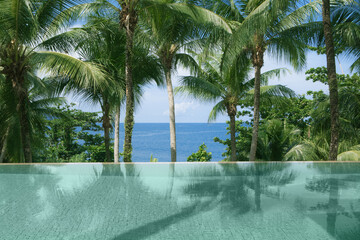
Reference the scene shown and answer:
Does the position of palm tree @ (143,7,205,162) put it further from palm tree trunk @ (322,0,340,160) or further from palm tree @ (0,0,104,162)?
palm tree trunk @ (322,0,340,160)

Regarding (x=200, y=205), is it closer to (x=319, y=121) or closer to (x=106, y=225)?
(x=106, y=225)

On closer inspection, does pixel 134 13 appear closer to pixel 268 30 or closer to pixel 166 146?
pixel 268 30

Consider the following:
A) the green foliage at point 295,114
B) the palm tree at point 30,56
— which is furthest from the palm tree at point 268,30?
the green foliage at point 295,114

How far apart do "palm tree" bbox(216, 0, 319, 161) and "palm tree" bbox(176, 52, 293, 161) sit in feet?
4.43

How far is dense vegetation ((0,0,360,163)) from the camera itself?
7.44 meters

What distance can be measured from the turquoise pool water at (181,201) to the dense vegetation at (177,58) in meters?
3.24

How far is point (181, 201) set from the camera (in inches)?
139

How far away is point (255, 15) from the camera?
23.8 ft

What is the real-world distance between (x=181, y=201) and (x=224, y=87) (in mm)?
11936

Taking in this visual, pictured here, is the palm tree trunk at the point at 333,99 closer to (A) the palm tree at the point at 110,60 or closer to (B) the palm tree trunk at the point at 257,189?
(B) the palm tree trunk at the point at 257,189

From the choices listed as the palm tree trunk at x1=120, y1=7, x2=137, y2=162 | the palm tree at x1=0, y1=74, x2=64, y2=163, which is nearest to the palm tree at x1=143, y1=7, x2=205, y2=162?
the palm tree trunk at x1=120, y1=7, x2=137, y2=162

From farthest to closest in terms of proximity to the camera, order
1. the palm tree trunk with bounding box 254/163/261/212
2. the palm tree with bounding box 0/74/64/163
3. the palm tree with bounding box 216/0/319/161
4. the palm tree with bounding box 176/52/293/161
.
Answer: the palm tree with bounding box 176/52/293/161 → the palm tree with bounding box 0/74/64/163 → the palm tree with bounding box 216/0/319/161 → the palm tree trunk with bounding box 254/163/261/212

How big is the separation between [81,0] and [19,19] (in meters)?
1.28

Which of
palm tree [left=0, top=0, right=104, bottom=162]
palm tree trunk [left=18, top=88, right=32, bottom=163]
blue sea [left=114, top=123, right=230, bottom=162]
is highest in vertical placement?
palm tree [left=0, top=0, right=104, bottom=162]
